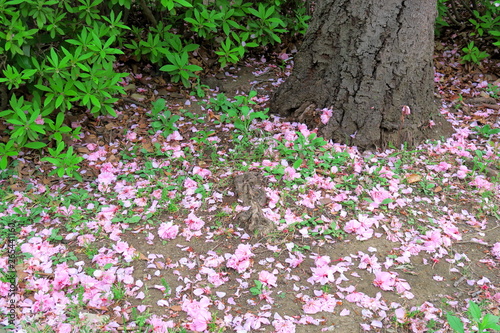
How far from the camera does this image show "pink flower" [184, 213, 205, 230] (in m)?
3.05

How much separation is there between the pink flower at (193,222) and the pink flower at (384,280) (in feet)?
3.63

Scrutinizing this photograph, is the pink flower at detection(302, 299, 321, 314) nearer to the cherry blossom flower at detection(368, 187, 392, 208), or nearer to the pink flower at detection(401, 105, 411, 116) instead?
the cherry blossom flower at detection(368, 187, 392, 208)

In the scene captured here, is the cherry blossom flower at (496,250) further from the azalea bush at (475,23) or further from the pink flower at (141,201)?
the azalea bush at (475,23)

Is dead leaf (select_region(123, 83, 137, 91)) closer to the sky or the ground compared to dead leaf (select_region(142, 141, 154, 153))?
closer to the sky

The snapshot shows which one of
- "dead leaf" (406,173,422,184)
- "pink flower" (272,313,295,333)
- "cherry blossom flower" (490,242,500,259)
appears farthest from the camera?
"dead leaf" (406,173,422,184)

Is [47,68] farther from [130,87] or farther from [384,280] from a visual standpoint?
[384,280]

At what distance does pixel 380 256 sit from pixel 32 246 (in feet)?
6.89

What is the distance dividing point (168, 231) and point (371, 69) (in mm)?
1947

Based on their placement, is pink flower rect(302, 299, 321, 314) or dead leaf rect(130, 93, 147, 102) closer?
pink flower rect(302, 299, 321, 314)

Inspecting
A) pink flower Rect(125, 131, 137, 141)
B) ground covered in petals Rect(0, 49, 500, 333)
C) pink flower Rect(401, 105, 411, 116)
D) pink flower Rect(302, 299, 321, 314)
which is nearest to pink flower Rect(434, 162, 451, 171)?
ground covered in petals Rect(0, 49, 500, 333)

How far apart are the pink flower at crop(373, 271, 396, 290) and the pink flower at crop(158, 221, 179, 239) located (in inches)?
48.1

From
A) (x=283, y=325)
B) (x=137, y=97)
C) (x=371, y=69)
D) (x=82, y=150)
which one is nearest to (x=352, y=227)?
(x=283, y=325)

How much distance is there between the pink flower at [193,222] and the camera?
3.05m

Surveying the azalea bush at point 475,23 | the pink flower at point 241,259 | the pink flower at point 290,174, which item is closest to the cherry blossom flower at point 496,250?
the pink flower at point 290,174
